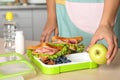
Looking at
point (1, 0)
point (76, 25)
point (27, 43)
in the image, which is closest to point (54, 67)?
point (27, 43)

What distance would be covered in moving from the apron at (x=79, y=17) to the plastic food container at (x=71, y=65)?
0.50m

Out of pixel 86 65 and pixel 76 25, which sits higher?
pixel 76 25

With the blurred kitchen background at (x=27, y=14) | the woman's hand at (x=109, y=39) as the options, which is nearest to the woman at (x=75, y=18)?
the woman's hand at (x=109, y=39)

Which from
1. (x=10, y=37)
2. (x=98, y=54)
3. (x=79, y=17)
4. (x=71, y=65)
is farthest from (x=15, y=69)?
(x=79, y=17)

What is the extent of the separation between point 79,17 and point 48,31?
21 cm

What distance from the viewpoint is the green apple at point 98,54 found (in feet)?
3.26

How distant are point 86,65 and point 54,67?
134 mm

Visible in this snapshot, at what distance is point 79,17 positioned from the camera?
63.7 inches

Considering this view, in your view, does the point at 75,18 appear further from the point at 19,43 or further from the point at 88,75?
the point at 88,75

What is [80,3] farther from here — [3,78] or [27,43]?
[3,78]

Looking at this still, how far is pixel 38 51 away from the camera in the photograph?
1.06 m

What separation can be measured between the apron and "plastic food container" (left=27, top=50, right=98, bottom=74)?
19.8 inches

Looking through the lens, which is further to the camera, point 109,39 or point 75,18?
point 75,18

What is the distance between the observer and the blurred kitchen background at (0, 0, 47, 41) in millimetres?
2980
